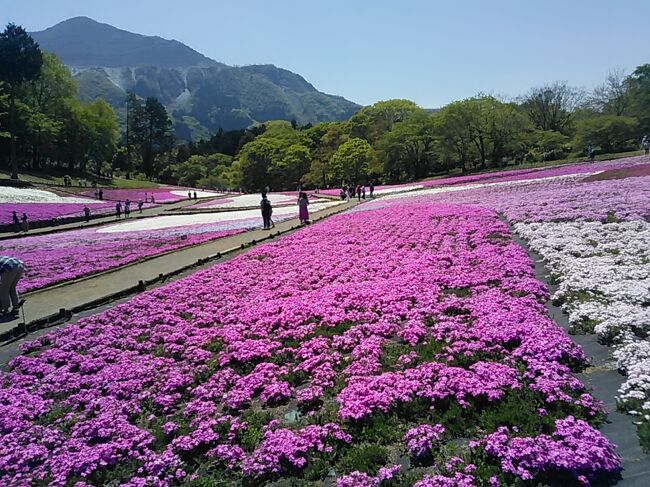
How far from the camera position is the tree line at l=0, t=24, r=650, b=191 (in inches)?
2586

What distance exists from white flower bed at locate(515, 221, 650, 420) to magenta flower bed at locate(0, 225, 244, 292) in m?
14.9

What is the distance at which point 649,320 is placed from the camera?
7234mm

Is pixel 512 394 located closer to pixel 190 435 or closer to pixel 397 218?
pixel 190 435

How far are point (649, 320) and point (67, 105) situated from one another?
9342 centimetres

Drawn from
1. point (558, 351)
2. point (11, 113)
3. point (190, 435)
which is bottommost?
point (190, 435)

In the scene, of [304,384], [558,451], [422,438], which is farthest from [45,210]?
[558,451]

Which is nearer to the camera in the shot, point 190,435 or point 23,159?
point 190,435

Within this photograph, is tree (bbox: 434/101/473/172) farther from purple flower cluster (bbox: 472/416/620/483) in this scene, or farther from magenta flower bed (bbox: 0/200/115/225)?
purple flower cluster (bbox: 472/416/620/483)

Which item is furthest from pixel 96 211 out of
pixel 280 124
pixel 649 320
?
pixel 280 124

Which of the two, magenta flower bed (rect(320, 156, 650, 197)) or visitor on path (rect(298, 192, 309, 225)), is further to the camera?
magenta flower bed (rect(320, 156, 650, 197))

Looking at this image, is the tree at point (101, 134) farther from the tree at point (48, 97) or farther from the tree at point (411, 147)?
the tree at point (411, 147)

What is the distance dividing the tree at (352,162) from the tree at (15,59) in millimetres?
45974

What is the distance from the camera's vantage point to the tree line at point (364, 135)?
65688 millimetres

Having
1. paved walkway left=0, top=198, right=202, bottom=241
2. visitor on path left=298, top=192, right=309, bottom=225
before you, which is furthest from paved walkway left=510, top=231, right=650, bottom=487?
paved walkway left=0, top=198, right=202, bottom=241
